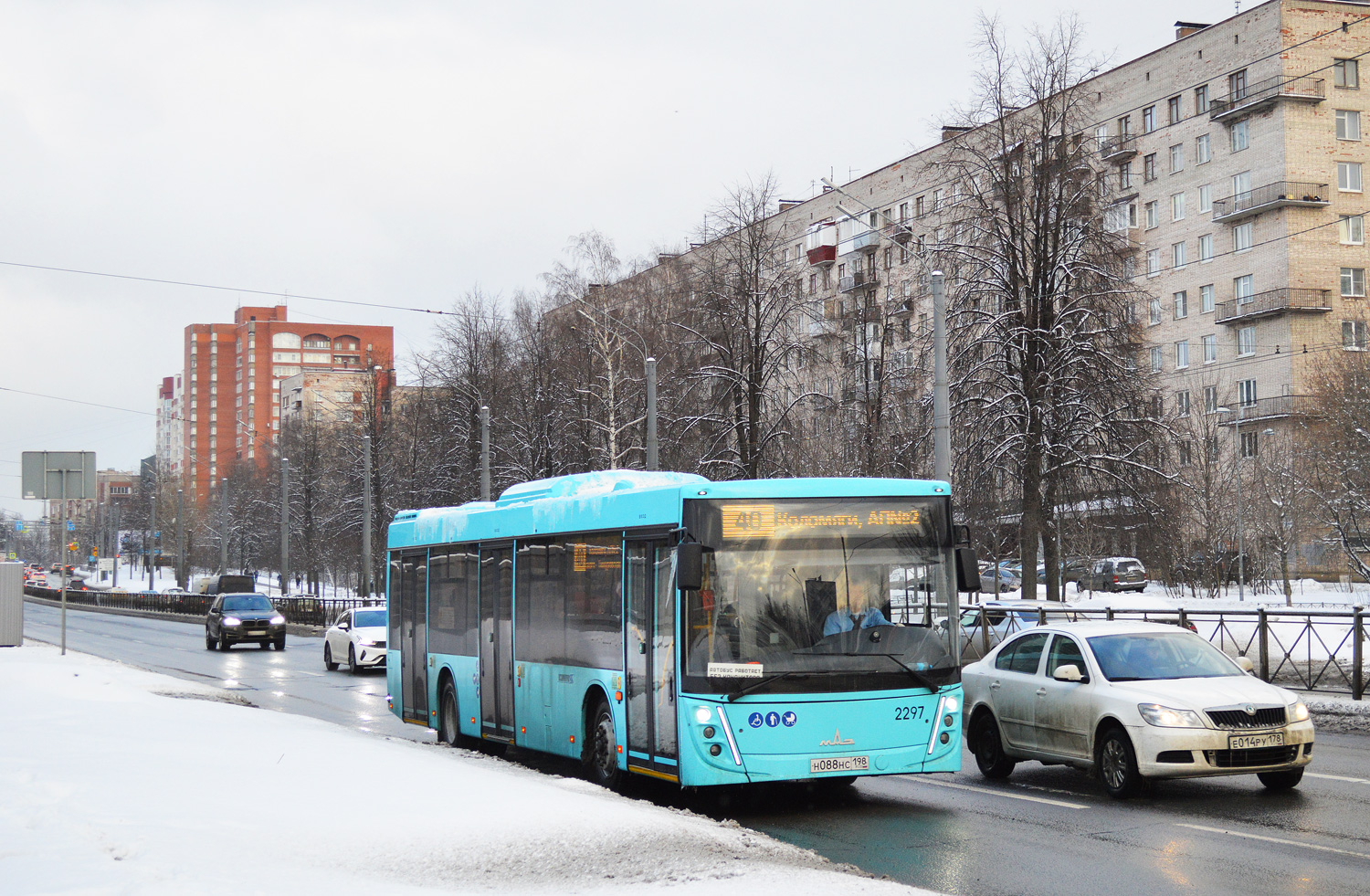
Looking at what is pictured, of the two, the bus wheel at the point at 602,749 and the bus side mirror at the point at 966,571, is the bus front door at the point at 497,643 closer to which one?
the bus wheel at the point at 602,749

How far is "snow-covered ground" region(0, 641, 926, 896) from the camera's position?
21.8ft

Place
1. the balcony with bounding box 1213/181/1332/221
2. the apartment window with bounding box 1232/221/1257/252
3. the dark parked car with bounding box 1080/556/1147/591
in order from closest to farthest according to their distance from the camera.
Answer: the dark parked car with bounding box 1080/556/1147/591
the balcony with bounding box 1213/181/1332/221
the apartment window with bounding box 1232/221/1257/252

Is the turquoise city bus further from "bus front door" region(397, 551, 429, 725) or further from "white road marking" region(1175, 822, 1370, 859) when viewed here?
"bus front door" region(397, 551, 429, 725)

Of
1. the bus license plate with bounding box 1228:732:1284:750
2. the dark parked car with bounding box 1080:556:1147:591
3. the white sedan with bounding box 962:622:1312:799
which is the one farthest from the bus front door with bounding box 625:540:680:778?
the dark parked car with bounding box 1080:556:1147:591

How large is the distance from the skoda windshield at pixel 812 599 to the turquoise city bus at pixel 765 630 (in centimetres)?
1

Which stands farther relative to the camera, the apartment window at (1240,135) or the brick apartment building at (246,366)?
the brick apartment building at (246,366)

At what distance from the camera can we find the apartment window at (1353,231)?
6406 centimetres

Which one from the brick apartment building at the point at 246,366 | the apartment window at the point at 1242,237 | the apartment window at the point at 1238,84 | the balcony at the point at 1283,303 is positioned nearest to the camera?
the balcony at the point at 1283,303

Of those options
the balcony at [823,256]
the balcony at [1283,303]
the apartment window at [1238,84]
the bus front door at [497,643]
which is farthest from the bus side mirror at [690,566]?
the balcony at [823,256]

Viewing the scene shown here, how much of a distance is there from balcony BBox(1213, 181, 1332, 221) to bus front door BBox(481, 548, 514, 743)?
56.3 m

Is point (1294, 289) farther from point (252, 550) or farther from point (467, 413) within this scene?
point (252, 550)

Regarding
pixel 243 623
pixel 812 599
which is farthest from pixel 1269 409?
pixel 812 599

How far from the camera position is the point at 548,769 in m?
14.7

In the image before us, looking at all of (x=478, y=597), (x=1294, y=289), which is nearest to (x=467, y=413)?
(x=1294, y=289)
